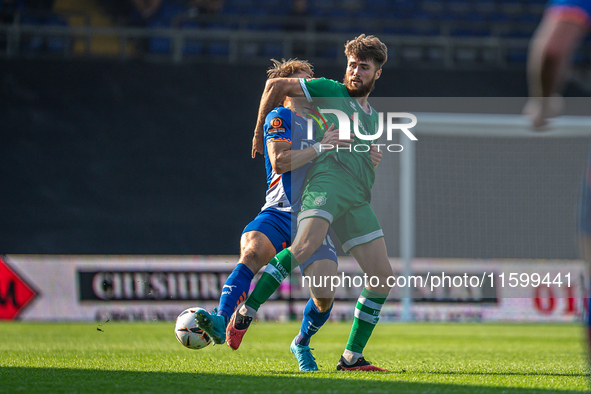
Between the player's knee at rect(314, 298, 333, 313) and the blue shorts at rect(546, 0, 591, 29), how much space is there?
7.66 feet

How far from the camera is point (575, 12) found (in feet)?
5.81

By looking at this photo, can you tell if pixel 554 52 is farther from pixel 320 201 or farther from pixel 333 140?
pixel 333 140

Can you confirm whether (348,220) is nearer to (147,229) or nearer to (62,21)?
(147,229)

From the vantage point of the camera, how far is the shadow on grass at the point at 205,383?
2791 millimetres

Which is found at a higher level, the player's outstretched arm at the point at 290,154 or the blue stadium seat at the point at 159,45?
Result: the blue stadium seat at the point at 159,45

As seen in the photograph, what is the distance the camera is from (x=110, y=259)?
9391 millimetres

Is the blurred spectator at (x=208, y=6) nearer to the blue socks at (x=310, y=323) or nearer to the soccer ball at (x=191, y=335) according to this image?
the blue socks at (x=310, y=323)

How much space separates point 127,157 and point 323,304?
8.02 meters

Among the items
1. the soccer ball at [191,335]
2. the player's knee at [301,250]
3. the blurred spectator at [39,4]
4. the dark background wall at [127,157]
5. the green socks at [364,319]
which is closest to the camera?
the soccer ball at [191,335]

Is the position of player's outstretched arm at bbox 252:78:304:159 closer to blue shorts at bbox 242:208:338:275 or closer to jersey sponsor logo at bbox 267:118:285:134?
jersey sponsor logo at bbox 267:118:285:134

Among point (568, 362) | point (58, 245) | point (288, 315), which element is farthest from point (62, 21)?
point (568, 362)

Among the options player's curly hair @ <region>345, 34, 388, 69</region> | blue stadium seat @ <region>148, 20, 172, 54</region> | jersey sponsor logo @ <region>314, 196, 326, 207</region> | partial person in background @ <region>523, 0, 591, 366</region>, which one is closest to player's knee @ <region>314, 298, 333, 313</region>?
jersey sponsor logo @ <region>314, 196, 326, 207</region>

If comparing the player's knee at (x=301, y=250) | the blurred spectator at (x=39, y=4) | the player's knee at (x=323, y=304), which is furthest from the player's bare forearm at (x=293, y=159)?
the blurred spectator at (x=39, y=4)

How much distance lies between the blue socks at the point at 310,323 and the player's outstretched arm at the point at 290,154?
Result: 0.77 m
